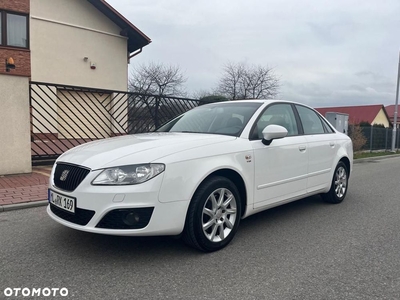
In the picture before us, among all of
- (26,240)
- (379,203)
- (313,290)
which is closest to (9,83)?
(26,240)

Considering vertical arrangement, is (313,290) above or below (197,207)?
below

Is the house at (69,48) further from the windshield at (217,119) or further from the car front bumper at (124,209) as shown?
the car front bumper at (124,209)

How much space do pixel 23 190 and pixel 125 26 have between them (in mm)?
12175

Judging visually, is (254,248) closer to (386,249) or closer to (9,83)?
(386,249)

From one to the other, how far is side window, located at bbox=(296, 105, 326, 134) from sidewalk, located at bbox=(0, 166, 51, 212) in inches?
161

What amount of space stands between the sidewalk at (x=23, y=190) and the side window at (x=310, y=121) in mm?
4096

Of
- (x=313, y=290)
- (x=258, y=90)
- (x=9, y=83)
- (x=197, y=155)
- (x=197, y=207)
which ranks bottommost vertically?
(x=313, y=290)

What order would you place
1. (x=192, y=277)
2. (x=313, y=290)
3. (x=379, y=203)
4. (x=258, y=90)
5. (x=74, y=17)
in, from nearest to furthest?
(x=313, y=290) → (x=192, y=277) → (x=379, y=203) → (x=74, y=17) → (x=258, y=90)

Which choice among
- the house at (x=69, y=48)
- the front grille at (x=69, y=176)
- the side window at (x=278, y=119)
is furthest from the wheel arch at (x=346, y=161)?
the house at (x=69, y=48)

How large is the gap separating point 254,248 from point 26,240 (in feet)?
8.08

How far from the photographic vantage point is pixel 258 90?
36.5 m

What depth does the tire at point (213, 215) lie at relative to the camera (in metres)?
3.19

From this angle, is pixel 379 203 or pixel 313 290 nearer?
pixel 313 290

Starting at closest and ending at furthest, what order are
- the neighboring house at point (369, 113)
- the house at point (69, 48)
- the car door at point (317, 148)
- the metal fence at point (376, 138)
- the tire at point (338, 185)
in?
the car door at point (317, 148), the tire at point (338, 185), the house at point (69, 48), the metal fence at point (376, 138), the neighboring house at point (369, 113)
